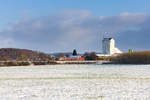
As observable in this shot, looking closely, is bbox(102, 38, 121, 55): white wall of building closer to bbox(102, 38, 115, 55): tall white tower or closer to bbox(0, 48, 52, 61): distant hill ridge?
bbox(102, 38, 115, 55): tall white tower

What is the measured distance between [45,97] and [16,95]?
1.31m

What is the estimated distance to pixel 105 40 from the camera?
10769 cm

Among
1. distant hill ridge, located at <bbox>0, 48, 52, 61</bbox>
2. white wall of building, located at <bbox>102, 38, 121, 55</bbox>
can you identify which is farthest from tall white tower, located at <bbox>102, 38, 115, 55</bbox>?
distant hill ridge, located at <bbox>0, 48, 52, 61</bbox>

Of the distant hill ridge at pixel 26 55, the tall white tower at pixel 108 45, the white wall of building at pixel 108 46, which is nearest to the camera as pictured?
the distant hill ridge at pixel 26 55

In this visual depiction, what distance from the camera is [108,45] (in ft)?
359

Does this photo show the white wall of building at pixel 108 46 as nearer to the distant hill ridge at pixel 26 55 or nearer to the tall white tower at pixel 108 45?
the tall white tower at pixel 108 45

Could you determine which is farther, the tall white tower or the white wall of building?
the white wall of building

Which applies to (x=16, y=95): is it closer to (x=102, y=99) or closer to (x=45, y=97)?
(x=45, y=97)

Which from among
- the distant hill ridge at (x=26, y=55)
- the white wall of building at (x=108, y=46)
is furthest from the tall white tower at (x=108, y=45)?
the distant hill ridge at (x=26, y=55)

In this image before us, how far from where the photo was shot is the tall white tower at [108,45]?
351ft

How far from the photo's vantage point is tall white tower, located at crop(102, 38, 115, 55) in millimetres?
106950

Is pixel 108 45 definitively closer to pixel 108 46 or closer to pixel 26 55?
pixel 108 46

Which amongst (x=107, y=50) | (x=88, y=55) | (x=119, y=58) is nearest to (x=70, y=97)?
(x=119, y=58)

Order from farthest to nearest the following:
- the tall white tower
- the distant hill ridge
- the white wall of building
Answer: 1. the white wall of building
2. the tall white tower
3. the distant hill ridge
